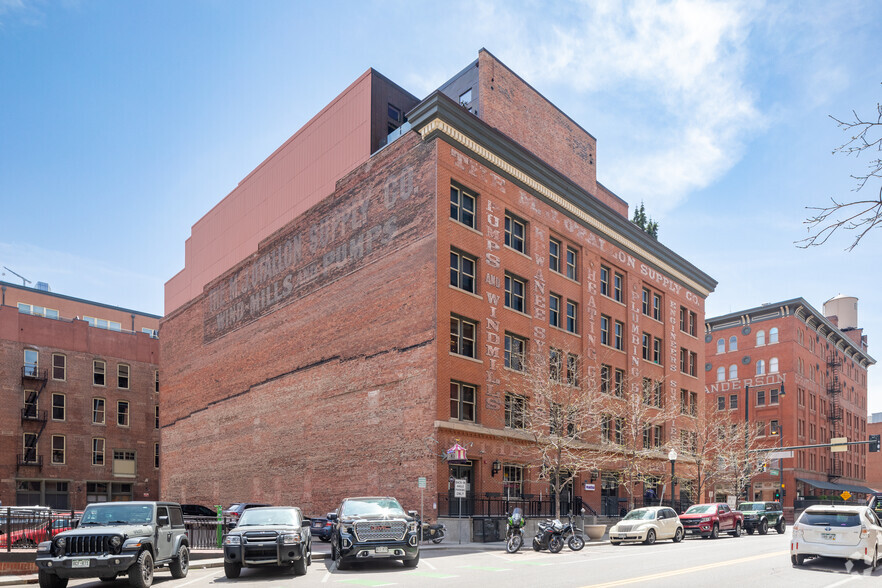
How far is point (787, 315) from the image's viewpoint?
76188mm

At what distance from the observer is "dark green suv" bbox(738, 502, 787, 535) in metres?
39.8

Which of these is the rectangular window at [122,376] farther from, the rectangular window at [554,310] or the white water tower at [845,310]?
the white water tower at [845,310]

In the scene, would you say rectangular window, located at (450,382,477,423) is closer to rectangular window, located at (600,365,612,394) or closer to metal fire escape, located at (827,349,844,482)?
rectangular window, located at (600,365,612,394)

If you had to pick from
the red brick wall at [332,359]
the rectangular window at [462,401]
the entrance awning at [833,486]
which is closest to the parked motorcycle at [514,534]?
the red brick wall at [332,359]

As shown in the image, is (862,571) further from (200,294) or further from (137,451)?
(137,451)

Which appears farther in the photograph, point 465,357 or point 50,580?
point 465,357

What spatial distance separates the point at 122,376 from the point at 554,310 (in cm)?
4218

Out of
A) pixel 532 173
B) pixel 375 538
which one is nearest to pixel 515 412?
pixel 532 173

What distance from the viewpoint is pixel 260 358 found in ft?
155

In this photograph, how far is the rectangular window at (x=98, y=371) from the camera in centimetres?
6438

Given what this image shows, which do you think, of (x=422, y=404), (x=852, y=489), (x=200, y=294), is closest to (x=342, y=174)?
(x=422, y=404)

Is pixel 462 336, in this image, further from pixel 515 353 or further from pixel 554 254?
pixel 554 254

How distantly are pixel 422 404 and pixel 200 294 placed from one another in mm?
31363

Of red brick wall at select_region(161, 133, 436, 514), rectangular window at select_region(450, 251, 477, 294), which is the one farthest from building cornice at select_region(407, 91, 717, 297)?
rectangular window at select_region(450, 251, 477, 294)
